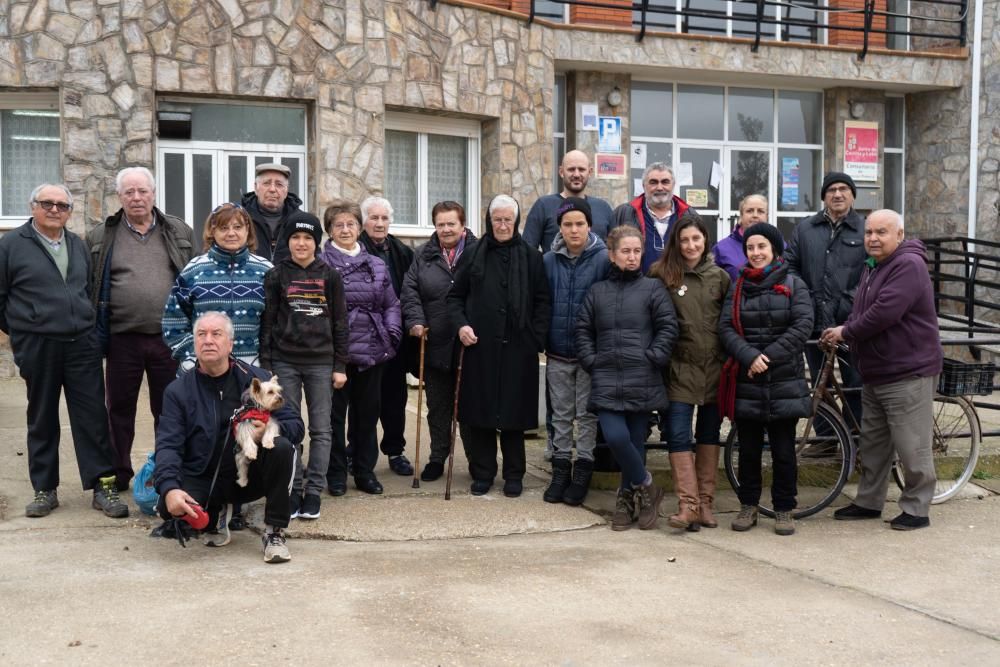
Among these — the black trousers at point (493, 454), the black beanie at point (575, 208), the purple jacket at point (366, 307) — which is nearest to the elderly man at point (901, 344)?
the black beanie at point (575, 208)

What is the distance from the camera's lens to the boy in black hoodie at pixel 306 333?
6.43 m

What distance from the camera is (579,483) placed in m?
6.98

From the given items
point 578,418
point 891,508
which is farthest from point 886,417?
point 578,418

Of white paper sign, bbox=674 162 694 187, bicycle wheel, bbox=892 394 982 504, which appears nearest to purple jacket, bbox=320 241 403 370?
bicycle wheel, bbox=892 394 982 504

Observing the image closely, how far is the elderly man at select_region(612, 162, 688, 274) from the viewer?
24.1ft

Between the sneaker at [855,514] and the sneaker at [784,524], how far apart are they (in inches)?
19.0

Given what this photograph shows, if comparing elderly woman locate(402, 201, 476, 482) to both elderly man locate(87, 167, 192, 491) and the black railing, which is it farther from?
the black railing

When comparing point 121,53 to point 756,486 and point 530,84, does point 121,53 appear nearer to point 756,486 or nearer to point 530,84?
point 530,84

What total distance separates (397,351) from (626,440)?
165 centimetres

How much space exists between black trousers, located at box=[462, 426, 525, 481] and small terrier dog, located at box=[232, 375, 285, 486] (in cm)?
176

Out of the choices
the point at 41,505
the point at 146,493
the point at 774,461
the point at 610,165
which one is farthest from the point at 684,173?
the point at 41,505

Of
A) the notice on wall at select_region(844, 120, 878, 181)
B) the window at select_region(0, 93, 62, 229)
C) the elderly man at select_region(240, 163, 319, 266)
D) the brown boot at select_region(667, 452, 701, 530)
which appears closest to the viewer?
the brown boot at select_region(667, 452, 701, 530)

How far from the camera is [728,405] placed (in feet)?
21.5

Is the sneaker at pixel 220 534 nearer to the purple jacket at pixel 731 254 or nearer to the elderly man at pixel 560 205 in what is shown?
the elderly man at pixel 560 205
